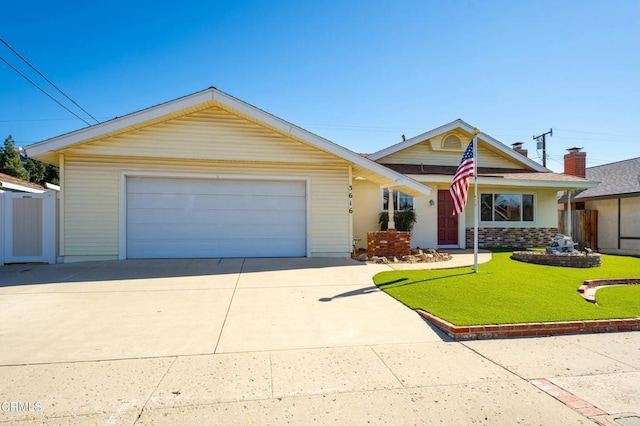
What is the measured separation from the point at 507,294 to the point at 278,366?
4.78 m

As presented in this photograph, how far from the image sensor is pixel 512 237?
14.8 m

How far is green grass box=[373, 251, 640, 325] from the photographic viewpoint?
5312 millimetres

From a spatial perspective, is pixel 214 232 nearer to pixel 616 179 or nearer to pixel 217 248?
pixel 217 248

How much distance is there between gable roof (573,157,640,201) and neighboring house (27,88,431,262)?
35.6 feet

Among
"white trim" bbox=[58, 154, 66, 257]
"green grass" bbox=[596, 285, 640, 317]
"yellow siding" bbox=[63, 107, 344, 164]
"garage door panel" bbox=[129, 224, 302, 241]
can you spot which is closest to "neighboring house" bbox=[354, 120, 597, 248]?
"garage door panel" bbox=[129, 224, 302, 241]

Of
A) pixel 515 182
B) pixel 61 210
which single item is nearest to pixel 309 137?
pixel 61 210

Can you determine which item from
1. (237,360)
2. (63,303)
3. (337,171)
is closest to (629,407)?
(237,360)

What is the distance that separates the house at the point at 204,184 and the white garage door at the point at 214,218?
29mm

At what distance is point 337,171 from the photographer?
10984 mm

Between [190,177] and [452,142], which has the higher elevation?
[452,142]

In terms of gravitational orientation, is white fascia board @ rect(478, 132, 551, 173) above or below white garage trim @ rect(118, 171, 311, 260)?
above

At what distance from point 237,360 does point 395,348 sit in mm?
1860

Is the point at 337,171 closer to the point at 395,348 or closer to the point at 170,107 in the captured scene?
the point at 170,107

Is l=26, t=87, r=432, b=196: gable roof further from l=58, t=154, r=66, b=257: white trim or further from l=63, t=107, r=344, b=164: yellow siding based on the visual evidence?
l=58, t=154, r=66, b=257: white trim
